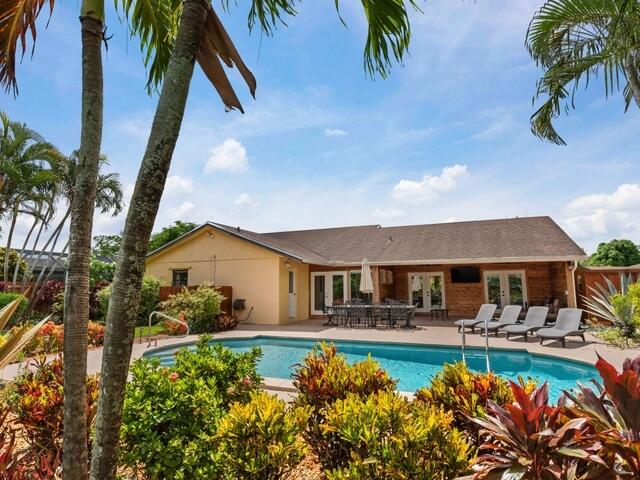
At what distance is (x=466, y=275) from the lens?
74.1 feet

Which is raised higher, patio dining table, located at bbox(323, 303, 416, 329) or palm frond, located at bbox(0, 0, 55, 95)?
palm frond, located at bbox(0, 0, 55, 95)

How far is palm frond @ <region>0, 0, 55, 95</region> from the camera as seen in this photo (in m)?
3.73

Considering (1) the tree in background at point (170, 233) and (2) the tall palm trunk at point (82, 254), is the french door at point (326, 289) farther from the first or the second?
(1) the tree in background at point (170, 233)

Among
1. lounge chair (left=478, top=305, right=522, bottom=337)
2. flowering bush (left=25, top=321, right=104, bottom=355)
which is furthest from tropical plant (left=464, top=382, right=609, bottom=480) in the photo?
lounge chair (left=478, top=305, right=522, bottom=337)

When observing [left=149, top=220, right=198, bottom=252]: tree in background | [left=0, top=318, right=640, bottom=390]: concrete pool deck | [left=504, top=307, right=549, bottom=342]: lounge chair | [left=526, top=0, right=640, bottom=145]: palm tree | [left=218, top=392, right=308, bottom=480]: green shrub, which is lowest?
[left=0, top=318, right=640, bottom=390]: concrete pool deck

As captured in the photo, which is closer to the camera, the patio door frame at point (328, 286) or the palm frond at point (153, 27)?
the palm frond at point (153, 27)

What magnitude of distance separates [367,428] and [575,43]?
26.8 ft

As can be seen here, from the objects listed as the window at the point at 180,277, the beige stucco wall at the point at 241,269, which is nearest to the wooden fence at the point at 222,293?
the beige stucco wall at the point at 241,269

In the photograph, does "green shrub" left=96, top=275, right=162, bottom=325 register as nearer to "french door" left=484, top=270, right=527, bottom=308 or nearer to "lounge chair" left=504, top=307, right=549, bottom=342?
"lounge chair" left=504, top=307, right=549, bottom=342

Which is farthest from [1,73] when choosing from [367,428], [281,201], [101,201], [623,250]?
[623,250]

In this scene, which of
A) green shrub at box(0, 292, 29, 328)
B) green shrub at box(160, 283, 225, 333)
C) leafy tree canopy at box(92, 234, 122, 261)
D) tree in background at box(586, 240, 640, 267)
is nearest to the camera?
green shrub at box(0, 292, 29, 328)

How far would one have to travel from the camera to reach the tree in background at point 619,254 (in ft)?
158

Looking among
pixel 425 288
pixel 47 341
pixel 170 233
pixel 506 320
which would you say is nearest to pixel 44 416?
pixel 47 341

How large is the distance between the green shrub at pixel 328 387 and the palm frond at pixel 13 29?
15.0 feet
